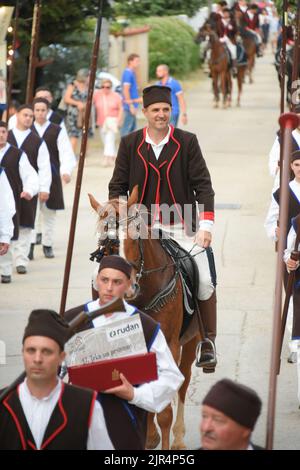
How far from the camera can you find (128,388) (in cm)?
648

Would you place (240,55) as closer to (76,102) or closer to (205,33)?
(205,33)

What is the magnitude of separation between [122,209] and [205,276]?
1.23 m

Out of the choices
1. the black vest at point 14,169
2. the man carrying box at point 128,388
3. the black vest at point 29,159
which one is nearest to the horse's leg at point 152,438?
the man carrying box at point 128,388

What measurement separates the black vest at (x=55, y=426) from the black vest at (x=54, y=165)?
10.00 meters

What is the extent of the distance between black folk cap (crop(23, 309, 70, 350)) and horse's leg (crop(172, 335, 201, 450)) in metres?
2.95

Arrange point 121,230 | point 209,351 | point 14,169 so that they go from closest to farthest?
point 121,230
point 209,351
point 14,169

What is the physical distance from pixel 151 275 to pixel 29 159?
23.0 feet

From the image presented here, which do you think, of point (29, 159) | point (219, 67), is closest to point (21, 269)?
point (29, 159)

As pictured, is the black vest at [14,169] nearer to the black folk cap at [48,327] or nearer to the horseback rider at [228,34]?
the black folk cap at [48,327]

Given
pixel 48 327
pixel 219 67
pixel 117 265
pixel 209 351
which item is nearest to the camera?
pixel 48 327

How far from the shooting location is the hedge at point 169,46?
36750 millimetres

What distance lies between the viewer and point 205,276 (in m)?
9.28

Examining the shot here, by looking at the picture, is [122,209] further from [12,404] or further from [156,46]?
[156,46]

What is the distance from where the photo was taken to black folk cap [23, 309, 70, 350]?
19.4 ft
